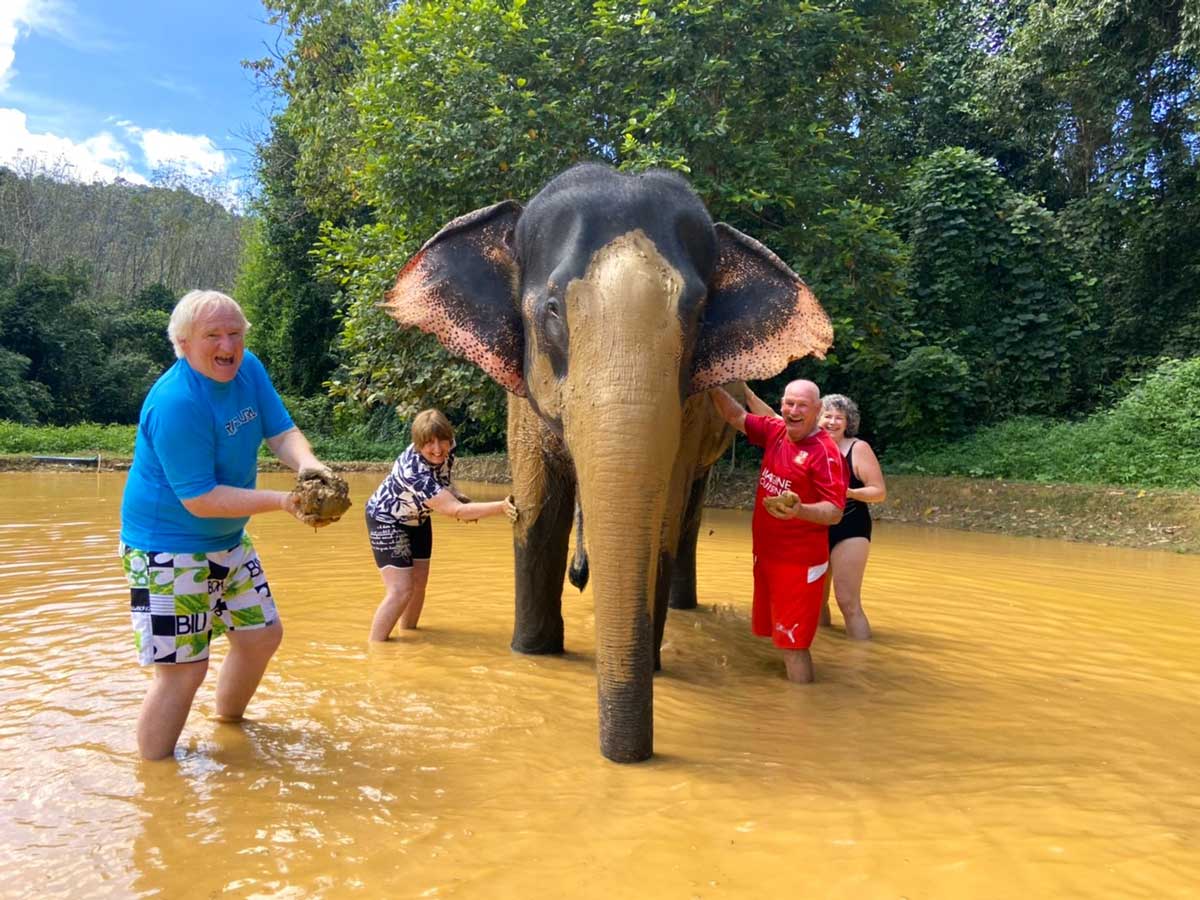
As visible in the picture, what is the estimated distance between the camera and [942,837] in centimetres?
282

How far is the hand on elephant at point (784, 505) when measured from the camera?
4.04 m

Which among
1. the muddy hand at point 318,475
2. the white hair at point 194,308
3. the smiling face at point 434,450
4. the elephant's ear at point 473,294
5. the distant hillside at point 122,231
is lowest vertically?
the muddy hand at point 318,475

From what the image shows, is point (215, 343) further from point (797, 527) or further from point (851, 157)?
point (851, 157)

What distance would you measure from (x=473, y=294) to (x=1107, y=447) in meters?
14.2

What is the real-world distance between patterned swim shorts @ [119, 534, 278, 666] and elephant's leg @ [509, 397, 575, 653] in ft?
5.69

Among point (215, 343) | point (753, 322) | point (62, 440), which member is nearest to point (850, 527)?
point (753, 322)

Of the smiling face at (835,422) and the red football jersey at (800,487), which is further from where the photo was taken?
the smiling face at (835,422)

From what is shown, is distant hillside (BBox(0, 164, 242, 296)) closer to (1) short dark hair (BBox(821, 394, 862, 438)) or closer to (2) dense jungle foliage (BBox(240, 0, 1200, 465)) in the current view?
(2) dense jungle foliage (BBox(240, 0, 1200, 465))

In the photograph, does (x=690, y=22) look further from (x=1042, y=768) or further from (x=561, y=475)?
(x=1042, y=768)

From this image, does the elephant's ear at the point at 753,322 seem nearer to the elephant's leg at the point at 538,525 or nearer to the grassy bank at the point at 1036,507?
the elephant's leg at the point at 538,525

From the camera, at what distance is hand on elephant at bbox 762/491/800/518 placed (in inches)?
159

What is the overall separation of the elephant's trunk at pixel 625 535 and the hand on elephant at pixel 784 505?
965mm

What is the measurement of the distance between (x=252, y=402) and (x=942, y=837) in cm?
279

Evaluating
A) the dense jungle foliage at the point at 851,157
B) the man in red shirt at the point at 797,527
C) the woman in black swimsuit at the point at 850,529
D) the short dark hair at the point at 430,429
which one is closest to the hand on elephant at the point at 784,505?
the man in red shirt at the point at 797,527
